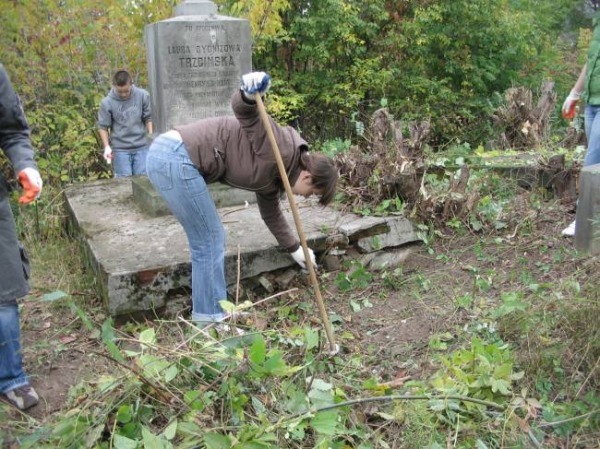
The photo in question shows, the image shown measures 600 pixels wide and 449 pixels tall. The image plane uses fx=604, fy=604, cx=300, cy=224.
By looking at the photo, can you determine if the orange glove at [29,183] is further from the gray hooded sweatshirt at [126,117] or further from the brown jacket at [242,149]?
the gray hooded sweatshirt at [126,117]

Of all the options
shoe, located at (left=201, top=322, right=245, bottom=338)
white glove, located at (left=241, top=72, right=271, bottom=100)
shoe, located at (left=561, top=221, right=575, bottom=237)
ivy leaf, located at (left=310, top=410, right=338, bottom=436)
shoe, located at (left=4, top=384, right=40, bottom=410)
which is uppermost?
white glove, located at (left=241, top=72, right=271, bottom=100)

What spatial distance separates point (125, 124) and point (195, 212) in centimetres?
366

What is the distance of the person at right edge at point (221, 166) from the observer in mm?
3053

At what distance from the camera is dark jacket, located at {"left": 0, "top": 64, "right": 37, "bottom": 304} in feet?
8.70

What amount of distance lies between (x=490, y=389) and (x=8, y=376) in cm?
219

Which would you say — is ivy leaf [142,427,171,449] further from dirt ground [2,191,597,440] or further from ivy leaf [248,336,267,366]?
dirt ground [2,191,597,440]

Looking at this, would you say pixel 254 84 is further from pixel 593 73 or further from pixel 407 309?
pixel 593 73

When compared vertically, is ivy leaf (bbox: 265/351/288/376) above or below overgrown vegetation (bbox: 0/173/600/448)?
above

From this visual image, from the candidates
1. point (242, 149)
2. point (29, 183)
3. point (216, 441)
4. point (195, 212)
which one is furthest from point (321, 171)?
point (216, 441)

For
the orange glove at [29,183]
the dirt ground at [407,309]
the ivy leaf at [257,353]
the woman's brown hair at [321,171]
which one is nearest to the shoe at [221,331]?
the ivy leaf at [257,353]

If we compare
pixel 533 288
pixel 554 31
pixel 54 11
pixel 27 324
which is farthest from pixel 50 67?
pixel 554 31

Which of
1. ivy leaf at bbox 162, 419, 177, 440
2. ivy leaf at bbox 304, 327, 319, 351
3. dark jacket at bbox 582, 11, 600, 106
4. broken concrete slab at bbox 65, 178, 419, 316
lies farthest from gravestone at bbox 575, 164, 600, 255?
ivy leaf at bbox 162, 419, 177, 440

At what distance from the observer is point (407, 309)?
3.75 meters

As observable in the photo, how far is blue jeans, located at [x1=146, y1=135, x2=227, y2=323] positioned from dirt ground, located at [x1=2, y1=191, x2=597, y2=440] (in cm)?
65
